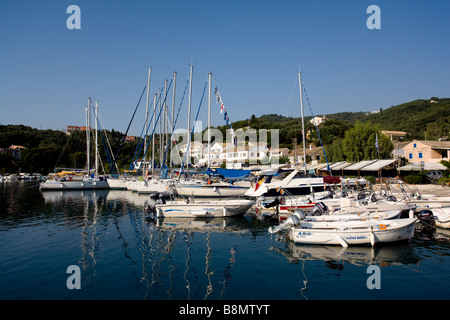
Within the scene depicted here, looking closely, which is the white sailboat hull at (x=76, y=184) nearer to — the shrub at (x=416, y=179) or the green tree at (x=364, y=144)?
the green tree at (x=364, y=144)

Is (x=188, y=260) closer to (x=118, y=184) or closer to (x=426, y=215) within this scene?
(x=426, y=215)

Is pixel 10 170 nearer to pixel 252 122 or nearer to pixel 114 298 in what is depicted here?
pixel 252 122

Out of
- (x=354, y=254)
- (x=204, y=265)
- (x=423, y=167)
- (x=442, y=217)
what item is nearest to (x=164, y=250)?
(x=204, y=265)

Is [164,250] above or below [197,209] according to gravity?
below

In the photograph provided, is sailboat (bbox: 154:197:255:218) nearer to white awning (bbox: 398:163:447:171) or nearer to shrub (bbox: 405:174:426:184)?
shrub (bbox: 405:174:426:184)

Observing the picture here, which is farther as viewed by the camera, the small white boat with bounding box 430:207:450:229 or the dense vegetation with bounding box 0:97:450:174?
the dense vegetation with bounding box 0:97:450:174

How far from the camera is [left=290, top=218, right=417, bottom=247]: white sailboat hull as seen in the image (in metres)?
14.3

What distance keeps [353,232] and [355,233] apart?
11 cm

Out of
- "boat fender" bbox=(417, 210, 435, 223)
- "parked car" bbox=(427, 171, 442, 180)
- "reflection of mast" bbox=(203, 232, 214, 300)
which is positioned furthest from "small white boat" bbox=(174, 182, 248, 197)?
"parked car" bbox=(427, 171, 442, 180)

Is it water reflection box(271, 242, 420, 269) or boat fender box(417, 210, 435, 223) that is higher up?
boat fender box(417, 210, 435, 223)

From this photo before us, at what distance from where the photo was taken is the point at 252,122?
14038cm

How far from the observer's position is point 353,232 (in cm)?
1434

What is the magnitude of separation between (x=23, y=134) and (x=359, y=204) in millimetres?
128370

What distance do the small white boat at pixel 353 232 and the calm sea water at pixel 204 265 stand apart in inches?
17.3
